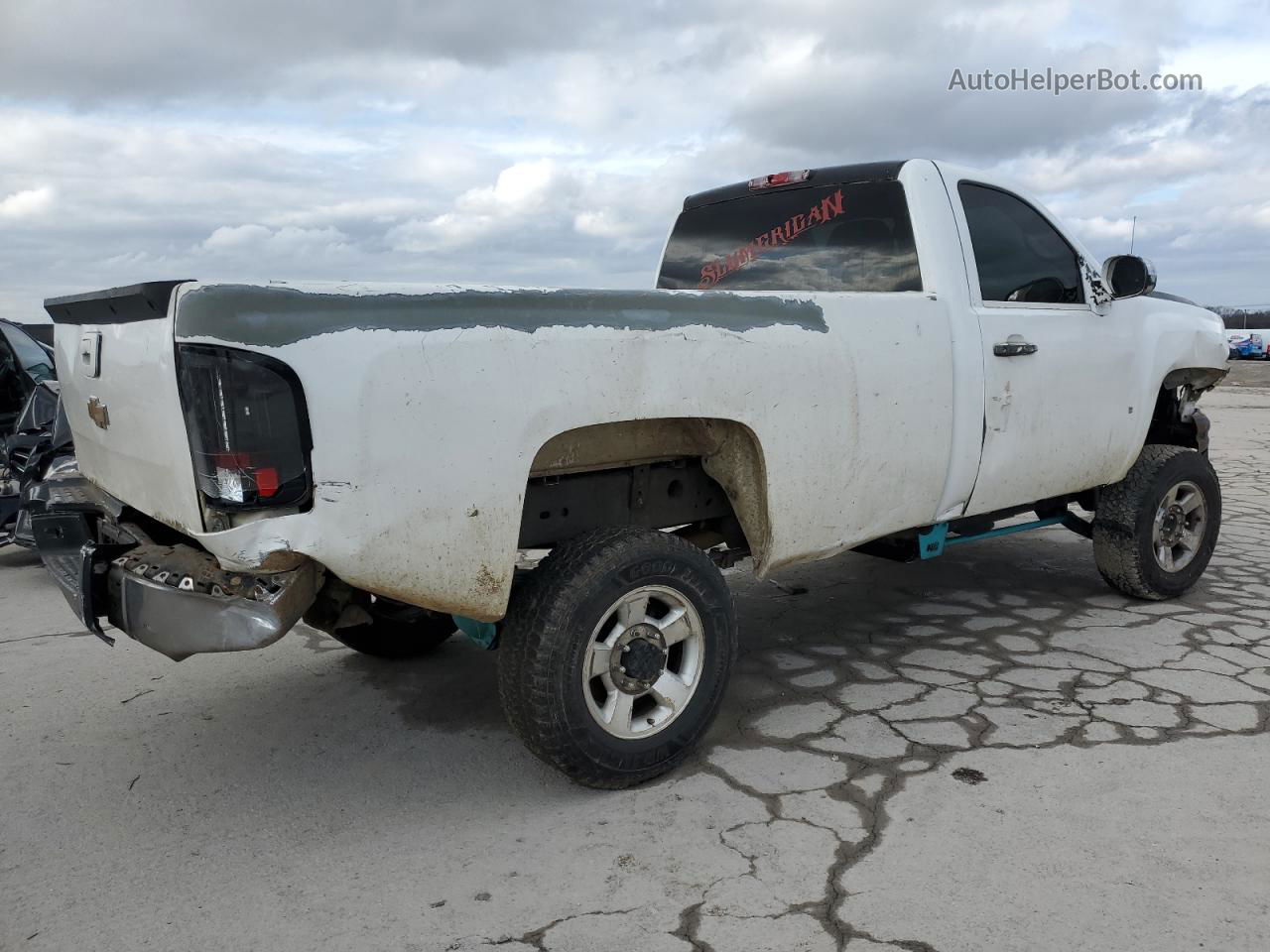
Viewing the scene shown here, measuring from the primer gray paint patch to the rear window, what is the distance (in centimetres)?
93

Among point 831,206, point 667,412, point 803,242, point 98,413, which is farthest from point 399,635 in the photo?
point 831,206

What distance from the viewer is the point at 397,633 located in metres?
4.35

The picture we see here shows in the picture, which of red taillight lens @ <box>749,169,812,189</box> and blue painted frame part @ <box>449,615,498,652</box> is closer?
blue painted frame part @ <box>449,615,498,652</box>

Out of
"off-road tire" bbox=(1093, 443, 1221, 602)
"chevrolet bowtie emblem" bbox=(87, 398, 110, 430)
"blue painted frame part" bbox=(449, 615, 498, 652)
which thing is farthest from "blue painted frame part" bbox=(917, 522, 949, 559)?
"chevrolet bowtie emblem" bbox=(87, 398, 110, 430)

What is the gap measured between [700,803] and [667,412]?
116 centimetres

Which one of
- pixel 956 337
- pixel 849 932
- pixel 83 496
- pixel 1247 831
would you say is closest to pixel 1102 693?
pixel 1247 831

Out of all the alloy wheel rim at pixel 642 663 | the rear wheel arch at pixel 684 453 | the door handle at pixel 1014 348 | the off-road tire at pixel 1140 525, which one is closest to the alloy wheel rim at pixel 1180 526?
the off-road tire at pixel 1140 525

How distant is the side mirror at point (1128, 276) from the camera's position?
445 cm

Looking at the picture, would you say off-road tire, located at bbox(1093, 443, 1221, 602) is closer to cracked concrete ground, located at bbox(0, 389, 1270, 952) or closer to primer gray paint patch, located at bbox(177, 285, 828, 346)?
cracked concrete ground, located at bbox(0, 389, 1270, 952)

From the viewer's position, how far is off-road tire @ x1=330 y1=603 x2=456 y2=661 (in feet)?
13.7

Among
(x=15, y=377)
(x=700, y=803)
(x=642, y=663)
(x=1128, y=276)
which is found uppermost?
(x=1128, y=276)

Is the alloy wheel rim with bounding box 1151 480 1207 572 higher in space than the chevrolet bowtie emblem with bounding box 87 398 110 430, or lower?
lower

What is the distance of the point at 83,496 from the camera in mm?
3551

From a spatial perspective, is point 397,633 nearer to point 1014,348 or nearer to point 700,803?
point 700,803
